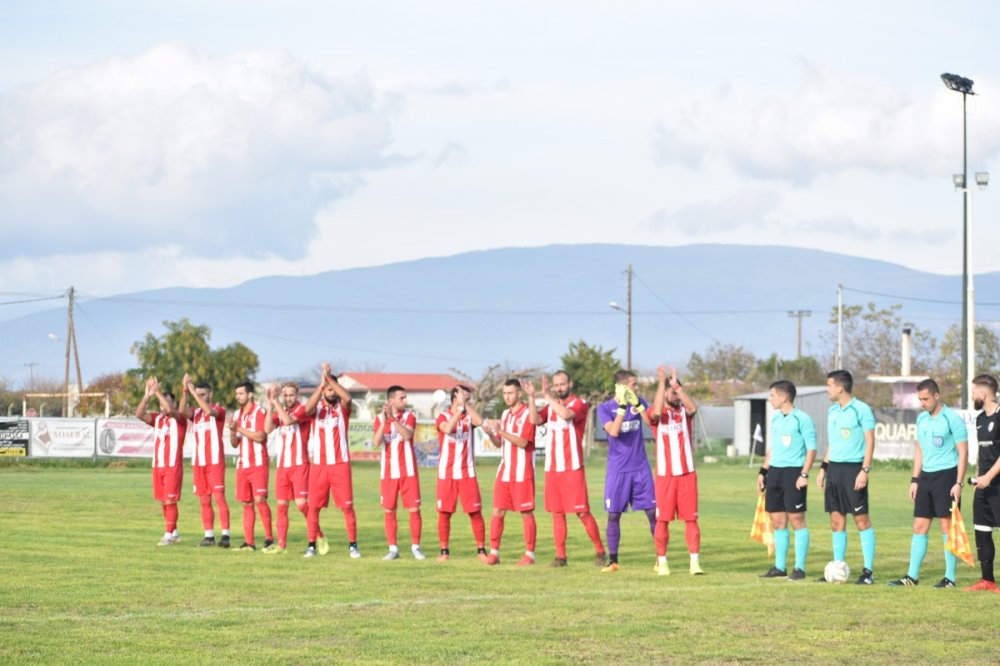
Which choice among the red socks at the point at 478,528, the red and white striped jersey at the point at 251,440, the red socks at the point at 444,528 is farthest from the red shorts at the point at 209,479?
the red socks at the point at 478,528

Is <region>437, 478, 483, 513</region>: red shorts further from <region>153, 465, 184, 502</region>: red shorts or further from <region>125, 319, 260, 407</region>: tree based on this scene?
<region>125, 319, 260, 407</region>: tree

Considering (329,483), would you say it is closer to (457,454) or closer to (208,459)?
(457,454)

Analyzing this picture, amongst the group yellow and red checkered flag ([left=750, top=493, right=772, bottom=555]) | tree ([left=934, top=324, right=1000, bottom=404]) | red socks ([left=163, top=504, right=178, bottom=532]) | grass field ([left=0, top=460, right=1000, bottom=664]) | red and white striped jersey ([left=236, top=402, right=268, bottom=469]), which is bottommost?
grass field ([left=0, top=460, right=1000, bottom=664])

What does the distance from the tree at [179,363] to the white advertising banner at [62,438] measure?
25606 mm

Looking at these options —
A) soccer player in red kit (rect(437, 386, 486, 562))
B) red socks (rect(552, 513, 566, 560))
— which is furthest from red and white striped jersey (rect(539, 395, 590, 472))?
soccer player in red kit (rect(437, 386, 486, 562))

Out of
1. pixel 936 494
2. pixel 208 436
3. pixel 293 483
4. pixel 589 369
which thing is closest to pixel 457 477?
pixel 293 483

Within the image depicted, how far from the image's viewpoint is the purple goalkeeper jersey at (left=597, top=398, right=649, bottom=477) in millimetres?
16953

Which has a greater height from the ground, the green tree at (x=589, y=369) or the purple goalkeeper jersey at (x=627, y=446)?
the green tree at (x=589, y=369)

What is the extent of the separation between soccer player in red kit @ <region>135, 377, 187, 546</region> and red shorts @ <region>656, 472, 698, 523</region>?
7080 millimetres

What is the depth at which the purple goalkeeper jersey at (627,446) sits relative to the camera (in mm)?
16953

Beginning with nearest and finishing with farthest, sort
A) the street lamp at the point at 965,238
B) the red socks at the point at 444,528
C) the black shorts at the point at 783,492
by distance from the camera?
the black shorts at the point at 783,492 → the red socks at the point at 444,528 → the street lamp at the point at 965,238

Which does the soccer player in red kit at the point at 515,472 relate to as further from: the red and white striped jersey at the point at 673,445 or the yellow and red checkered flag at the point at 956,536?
the yellow and red checkered flag at the point at 956,536

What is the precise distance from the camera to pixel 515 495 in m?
17.9

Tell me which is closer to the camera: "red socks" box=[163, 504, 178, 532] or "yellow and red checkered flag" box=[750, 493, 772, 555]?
"yellow and red checkered flag" box=[750, 493, 772, 555]
